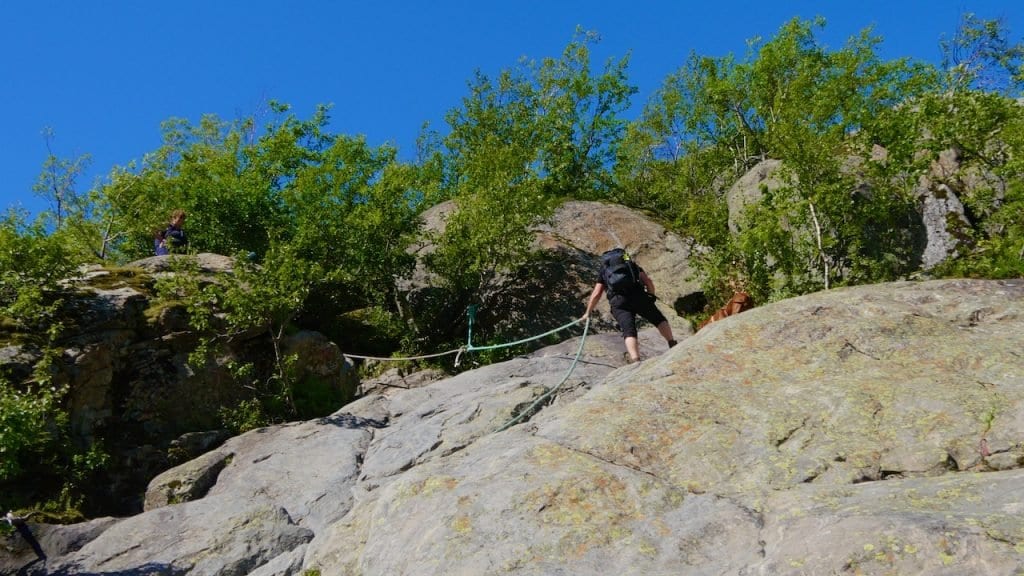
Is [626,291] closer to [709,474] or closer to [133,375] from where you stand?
[709,474]

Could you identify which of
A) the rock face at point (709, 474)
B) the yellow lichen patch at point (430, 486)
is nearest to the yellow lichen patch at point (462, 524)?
the rock face at point (709, 474)

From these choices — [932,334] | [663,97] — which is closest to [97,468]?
[932,334]

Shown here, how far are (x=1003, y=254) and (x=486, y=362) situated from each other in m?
11.6

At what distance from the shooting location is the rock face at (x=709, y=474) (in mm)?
6211

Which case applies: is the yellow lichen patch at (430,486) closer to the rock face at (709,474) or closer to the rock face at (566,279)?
the rock face at (709,474)

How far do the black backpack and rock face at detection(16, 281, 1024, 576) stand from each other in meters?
1.84

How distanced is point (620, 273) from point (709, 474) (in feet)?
19.8

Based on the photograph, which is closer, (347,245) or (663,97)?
(347,245)

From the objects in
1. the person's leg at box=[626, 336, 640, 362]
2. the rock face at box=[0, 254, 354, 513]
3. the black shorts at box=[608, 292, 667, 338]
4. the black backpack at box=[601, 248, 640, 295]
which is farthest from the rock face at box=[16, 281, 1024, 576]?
the rock face at box=[0, 254, 354, 513]

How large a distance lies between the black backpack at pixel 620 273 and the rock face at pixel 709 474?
1837 millimetres

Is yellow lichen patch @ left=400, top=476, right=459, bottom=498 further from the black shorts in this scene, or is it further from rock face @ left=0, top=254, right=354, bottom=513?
rock face @ left=0, top=254, right=354, bottom=513

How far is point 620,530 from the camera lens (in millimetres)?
6953

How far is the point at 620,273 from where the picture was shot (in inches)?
533

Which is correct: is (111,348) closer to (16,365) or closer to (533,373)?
(16,365)
